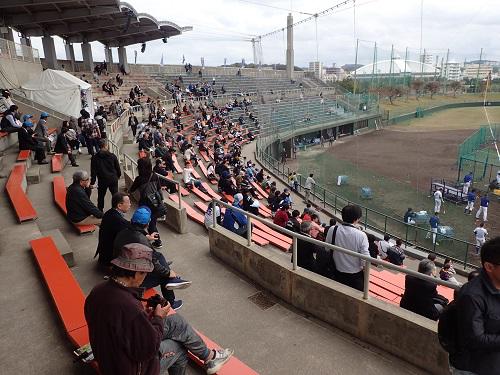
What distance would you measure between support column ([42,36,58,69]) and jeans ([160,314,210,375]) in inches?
1341

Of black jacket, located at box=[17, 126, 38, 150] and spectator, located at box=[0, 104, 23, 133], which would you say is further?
spectator, located at box=[0, 104, 23, 133]

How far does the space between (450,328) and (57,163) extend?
11.8 m

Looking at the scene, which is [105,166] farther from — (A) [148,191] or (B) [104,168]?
(A) [148,191]

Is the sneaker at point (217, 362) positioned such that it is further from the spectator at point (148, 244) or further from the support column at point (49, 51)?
the support column at point (49, 51)

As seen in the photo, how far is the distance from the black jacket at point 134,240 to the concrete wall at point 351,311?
161cm

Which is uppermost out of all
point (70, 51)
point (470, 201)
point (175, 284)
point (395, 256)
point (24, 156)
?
point (70, 51)

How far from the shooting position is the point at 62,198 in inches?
341

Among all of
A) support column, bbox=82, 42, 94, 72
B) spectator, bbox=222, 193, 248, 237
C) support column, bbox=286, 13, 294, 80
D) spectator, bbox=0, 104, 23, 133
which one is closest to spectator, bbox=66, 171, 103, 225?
spectator, bbox=222, 193, 248, 237

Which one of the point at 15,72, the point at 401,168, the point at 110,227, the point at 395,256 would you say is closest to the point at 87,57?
the point at 15,72

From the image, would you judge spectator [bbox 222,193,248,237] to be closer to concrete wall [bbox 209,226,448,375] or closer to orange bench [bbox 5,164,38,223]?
concrete wall [bbox 209,226,448,375]

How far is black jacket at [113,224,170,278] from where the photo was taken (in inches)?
147

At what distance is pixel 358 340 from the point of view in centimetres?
427

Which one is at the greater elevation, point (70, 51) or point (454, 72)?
point (70, 51)

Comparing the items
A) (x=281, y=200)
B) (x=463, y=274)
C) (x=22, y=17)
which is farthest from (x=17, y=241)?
(x=22, y=17)
